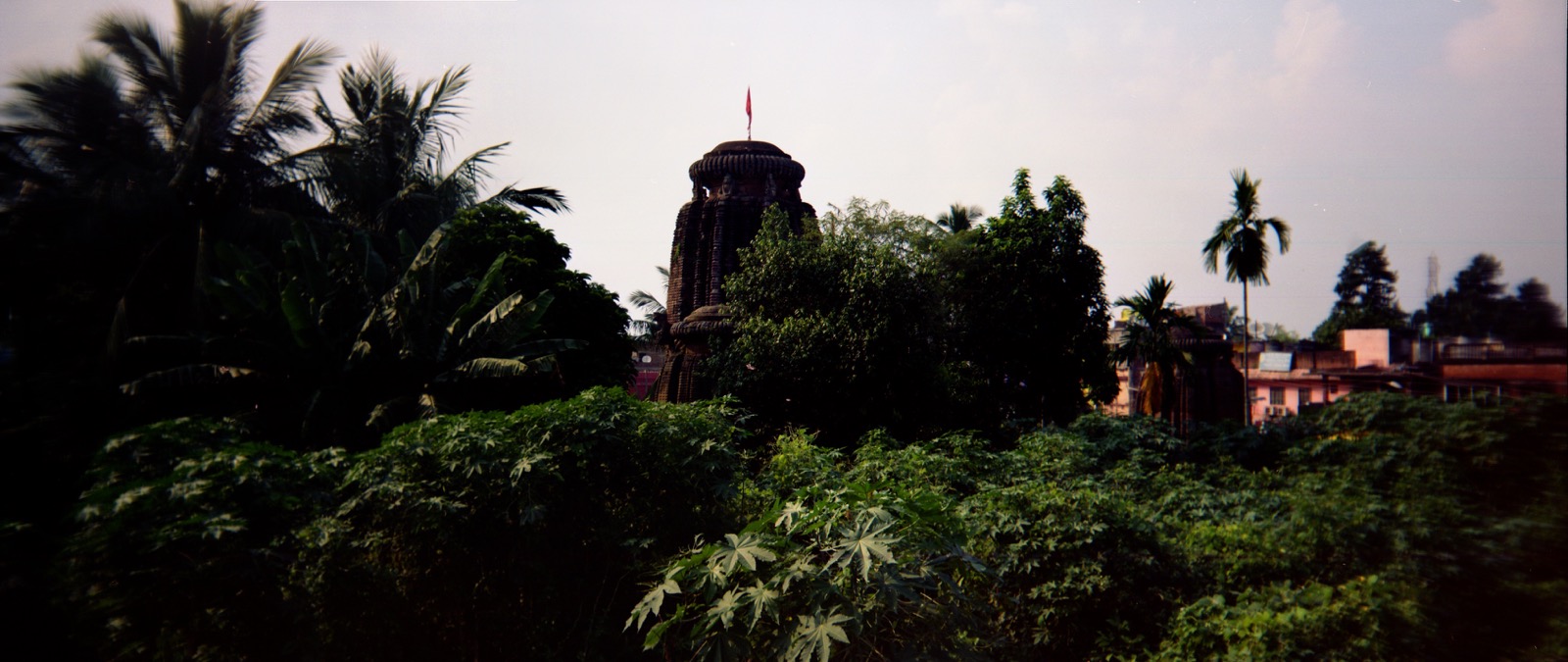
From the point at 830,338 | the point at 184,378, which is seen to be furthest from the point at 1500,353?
the point at 184,378

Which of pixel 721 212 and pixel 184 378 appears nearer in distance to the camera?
pixel 184 378

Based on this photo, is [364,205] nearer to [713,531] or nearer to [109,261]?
[109,261]

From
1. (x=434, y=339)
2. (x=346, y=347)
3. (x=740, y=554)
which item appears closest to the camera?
(x=740, y=554)

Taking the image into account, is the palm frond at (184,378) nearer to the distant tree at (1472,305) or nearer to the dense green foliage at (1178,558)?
the dense green foliage at (1178,558)

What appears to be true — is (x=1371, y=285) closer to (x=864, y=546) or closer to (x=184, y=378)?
(x=864, y=546)

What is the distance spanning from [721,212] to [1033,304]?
357 inches

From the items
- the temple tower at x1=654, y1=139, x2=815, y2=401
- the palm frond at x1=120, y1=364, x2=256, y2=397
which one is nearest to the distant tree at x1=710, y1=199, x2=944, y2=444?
the temple tower at x1=654, y1=139, x2=815, y2=401

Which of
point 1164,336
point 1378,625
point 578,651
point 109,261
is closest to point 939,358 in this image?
point 1164,336

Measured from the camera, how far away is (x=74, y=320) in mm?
10352

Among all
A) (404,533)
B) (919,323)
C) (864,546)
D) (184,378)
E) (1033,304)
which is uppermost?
(1033,304)

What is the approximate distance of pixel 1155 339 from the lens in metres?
22.8

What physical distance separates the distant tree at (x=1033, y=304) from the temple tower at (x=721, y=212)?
5.26m

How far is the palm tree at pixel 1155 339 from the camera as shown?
22.7m

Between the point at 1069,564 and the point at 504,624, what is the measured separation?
4222 mm
